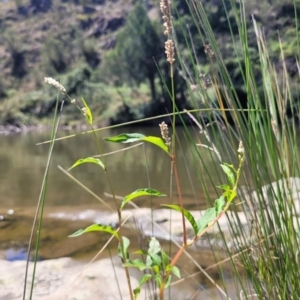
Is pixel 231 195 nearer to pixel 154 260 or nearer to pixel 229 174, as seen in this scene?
pixel 229 174

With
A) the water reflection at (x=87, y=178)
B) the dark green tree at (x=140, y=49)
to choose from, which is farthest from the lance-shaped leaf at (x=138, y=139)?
the dark green tree at (x=140, y=49)

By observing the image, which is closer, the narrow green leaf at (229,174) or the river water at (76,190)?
the narrow green leaf at (229,174)

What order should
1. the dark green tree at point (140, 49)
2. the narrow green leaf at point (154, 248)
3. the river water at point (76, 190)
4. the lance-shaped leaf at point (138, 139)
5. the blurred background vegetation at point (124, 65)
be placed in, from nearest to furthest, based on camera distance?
the lance-shaped leaf at point (138, 139) < the narrow green leaf at point (154, 248) < the river water at point (76, 190) < the blurred background vegetation at point (124, 65) < the dark green tree at point (140, 49)

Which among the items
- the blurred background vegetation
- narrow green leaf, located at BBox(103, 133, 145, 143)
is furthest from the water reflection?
the blurred background vegetation

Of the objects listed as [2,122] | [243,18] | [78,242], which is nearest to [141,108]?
[2,122]

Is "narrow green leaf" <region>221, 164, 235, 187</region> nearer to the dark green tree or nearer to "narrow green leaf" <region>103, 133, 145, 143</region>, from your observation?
"narrow green leaf" <region>103, 133, 145, 143</region>

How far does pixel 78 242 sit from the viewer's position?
3539 mm

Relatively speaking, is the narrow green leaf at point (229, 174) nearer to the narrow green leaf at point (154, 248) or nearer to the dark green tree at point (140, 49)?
the narrow green leaf at point (154, 248)

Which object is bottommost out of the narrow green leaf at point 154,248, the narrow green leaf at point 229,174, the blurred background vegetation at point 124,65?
the blurred background vegetation at point 124,65

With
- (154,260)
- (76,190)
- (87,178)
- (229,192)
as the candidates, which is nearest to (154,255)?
(154,260)

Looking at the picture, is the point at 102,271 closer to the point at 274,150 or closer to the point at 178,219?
the point at 178,219

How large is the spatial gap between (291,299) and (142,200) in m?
4.31

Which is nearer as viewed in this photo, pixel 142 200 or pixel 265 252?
pixel 265 252

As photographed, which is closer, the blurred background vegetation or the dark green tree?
the blurred background vegetation
